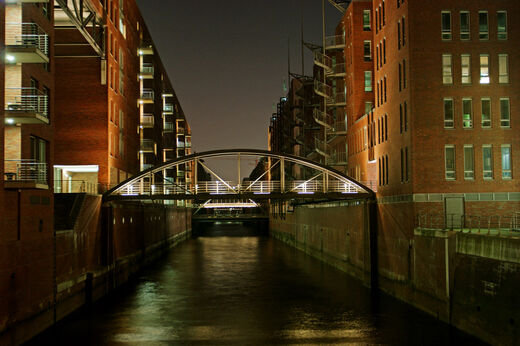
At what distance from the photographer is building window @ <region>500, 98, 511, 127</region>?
2778cm

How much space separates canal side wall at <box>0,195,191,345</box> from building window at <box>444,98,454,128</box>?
1815 centimetres

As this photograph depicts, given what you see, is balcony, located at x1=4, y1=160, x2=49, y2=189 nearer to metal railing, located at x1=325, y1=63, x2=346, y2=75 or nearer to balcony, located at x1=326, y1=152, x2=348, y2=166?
balcony, located at x1=326, y1=152, x2=348, y2=166

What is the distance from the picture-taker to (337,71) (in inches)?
1957

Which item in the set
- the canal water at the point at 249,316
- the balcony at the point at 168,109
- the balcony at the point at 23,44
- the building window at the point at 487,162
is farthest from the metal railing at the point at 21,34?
the balcony at the point at 168,109

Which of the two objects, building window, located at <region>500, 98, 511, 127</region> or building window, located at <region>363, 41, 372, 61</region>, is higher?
building window, located at <region>363, 41, 372, 61</region>

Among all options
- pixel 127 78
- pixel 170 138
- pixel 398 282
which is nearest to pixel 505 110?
pixel 398 282

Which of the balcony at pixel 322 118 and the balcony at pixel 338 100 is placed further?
the balcony at pixel 322 118

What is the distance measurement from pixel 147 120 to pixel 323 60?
19451 mm

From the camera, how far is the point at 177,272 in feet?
143

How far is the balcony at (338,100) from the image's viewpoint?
48287 mm

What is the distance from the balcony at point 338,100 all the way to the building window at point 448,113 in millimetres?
20317

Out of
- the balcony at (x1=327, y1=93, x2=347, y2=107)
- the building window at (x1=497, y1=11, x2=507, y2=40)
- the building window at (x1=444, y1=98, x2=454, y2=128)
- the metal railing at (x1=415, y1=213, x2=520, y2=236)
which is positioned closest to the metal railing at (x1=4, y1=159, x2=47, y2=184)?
the metal railing at (x1=415, y1=213, x2=520, y2=236)

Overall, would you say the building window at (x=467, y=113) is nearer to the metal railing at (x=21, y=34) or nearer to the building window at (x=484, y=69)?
the building window at (x=484, y=69)

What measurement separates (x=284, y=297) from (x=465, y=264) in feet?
39.5
